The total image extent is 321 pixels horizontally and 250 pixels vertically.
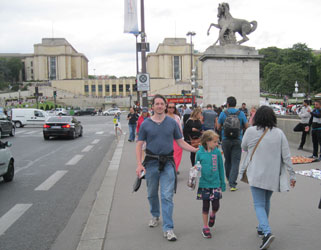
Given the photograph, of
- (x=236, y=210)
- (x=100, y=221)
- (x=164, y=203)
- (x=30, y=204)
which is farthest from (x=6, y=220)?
(x=236, y=210)

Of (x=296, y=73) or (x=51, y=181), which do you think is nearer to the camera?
(x=51, y=181)

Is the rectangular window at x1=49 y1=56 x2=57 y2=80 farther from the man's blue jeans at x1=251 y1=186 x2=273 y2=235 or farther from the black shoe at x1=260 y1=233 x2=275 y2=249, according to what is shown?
the black shoe at x1=260 y1=233 x2=275 y2=249

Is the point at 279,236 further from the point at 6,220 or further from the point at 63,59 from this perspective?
the point at 63,59

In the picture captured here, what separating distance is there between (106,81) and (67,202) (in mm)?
127640

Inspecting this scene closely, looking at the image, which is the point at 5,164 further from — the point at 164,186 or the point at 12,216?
the point at 164,186

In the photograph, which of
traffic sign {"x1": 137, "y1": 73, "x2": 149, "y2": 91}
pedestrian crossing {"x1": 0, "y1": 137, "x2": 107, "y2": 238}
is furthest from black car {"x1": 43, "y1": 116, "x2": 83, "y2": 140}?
pedestrian crossing {"x1": 0, "y1": 137, "x2": 107, "y2": 238}

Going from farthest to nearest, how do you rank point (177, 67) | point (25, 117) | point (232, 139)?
point (177, 67) → point (25, 117) → point (232, 139)

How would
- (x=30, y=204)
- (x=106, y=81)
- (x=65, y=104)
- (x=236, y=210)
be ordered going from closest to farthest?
(x=236, y=210) < (x=30, y=204) < (x=65, y=104) < (x=106, y=81)

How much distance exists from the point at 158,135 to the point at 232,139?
9.63ft

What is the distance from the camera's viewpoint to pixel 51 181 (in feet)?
31.0

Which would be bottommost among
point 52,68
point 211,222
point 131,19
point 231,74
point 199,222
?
point 199,222

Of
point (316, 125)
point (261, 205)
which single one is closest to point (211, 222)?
point (261, 205)

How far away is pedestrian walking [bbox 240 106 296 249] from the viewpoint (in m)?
4.48

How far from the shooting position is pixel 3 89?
447 feet
